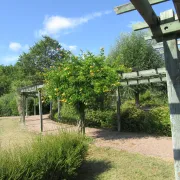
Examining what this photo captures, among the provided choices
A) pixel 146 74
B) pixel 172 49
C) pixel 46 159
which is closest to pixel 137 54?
pixel 146 74

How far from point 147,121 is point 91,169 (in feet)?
17.0

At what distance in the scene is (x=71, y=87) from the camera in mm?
7742

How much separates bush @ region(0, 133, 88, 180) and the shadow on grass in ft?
1.19

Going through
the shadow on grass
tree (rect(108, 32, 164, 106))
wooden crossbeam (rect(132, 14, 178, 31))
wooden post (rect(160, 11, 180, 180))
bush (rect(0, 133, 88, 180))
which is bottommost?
the shadow on grass

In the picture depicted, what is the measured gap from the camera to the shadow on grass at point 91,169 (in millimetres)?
4574

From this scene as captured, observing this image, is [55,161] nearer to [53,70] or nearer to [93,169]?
[93,169]

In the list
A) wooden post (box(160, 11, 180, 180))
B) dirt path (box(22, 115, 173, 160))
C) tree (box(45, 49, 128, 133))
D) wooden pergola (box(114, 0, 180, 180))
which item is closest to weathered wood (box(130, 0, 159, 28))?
wooden pergola (box(114, 0, 180, 180))

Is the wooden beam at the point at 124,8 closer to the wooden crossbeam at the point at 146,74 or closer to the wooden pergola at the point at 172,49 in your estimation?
the wooden pergola at the point at 172,49

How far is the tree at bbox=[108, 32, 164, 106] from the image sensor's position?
17.4 metres

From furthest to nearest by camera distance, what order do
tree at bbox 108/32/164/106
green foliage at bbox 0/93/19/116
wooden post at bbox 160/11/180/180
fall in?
1. green foliage at bbox 0/93/19/116
2. tree at bbox 108/32/164/106
3. wooden post at bbox 160/11/180/180

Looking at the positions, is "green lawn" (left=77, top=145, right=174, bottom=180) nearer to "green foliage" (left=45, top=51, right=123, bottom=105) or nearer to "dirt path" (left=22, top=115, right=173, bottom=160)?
"dirt path" (left=22, top=115, right=173, bottom=160)

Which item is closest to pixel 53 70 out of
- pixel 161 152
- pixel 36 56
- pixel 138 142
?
pixel 138 142

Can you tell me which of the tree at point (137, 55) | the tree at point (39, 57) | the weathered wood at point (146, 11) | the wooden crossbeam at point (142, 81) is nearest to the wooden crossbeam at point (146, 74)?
the wooden crossbeam at point (142, 81)

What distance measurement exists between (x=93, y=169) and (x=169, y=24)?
3.61 m
